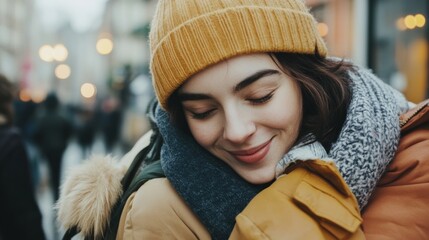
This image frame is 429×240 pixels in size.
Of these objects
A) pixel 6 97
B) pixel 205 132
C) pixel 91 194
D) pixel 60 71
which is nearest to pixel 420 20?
pixel 6 97

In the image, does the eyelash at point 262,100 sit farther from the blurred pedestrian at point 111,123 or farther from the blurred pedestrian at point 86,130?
the blurred pedestrian at point 111,123

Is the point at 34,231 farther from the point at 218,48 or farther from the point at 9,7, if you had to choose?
the point at 9,7

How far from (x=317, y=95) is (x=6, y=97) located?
122 inches

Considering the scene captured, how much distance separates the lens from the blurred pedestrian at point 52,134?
8.54 m

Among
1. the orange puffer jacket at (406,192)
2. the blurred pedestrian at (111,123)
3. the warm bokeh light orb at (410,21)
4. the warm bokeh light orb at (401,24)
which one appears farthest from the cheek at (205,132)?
the blurred pedestrian at (111,123)

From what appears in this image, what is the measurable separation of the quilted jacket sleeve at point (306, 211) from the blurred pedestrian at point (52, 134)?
295 inches

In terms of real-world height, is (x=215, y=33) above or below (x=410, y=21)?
above

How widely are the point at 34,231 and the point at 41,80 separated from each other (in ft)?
196

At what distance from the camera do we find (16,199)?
372cm

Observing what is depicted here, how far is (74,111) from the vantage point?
54.0 feet

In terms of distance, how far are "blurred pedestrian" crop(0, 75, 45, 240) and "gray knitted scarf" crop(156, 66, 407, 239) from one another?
2.22 m

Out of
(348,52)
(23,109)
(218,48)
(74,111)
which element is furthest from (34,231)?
(74,111)

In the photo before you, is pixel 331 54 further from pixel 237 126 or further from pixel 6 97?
pixel 237 126

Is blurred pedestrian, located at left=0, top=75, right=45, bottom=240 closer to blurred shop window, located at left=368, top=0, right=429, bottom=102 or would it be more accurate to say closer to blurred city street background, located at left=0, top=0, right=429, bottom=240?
blurred city street background, located at left=0, top=0, right=429, bottom=240
